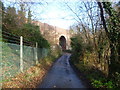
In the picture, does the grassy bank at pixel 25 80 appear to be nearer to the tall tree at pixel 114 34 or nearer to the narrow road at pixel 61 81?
the narrow road at pixel 61 81

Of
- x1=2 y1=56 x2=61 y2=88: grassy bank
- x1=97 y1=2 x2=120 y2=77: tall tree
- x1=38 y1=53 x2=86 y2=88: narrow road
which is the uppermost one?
x1=97 y1=2 x2=120 y2=77: tall tree

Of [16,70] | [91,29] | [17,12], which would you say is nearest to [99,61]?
[91,29]

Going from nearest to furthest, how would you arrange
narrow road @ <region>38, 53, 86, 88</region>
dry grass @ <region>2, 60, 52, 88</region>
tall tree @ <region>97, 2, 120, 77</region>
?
1. dry grass @ <region>2, 60, 52, 88</region>
2. tall tree @ <region>97, 2, 120, 77</region>
3. narrow road @ <region>38, 53, 86, 88</region>

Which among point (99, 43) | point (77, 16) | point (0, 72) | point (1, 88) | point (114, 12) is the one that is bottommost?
point (1, 88)

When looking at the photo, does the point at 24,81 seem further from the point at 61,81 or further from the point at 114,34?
the point at 114,34

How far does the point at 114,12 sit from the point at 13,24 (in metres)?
8.43

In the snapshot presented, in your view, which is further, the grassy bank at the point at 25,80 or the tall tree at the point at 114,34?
the tall tree at the point at 114,34

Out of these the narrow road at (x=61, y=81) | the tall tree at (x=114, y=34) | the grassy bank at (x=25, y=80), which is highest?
the tall tree at (x=114, y=34)

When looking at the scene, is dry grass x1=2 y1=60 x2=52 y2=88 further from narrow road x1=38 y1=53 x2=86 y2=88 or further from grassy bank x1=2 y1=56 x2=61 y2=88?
narrow road x1=38 y1=53 x2=86 y2=88

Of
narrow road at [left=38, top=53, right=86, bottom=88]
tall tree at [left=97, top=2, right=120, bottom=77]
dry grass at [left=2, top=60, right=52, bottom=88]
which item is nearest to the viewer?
dry grass at [left=2, top=60, right=52, bottom=88]

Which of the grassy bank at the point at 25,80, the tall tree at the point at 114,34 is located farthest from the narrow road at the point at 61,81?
the tall tree at the point at 114,34

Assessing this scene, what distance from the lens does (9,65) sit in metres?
7.84

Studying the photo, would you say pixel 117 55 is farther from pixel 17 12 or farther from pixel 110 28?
pixel 17 12

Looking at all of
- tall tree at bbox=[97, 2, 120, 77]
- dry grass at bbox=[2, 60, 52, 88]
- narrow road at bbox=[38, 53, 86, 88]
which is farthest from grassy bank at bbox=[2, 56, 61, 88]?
tall tree at bbox=[97, 2, 120, 77]
